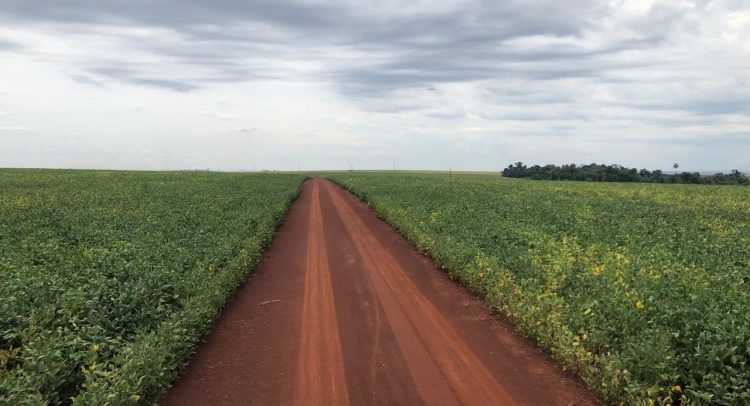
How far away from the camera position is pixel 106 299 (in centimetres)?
777

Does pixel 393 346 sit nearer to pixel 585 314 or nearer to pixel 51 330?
pixel 585 314

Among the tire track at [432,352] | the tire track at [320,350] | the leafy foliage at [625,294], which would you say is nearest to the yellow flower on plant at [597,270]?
the leafy foliage at [625,294]

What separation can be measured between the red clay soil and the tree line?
86358mm

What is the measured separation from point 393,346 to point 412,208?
676 inches

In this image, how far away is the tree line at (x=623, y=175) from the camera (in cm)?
7912

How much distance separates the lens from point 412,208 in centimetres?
2466

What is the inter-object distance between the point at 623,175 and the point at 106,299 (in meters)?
A: 99.5

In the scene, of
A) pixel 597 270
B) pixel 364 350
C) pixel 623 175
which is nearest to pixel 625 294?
pixel 597 270

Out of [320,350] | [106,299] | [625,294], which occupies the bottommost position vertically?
[320,350]

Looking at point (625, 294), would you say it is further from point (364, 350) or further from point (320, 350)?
point (320, 350)

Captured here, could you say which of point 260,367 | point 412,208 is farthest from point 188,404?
point 412,208

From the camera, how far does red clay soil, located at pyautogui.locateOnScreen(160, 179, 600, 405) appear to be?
614cm

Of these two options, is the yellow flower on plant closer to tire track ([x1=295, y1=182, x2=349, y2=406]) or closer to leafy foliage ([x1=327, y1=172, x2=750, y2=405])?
leafy foliage ([x1=327, y1=172, x2=750, y2=405])

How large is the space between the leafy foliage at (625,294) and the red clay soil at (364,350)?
56cm
